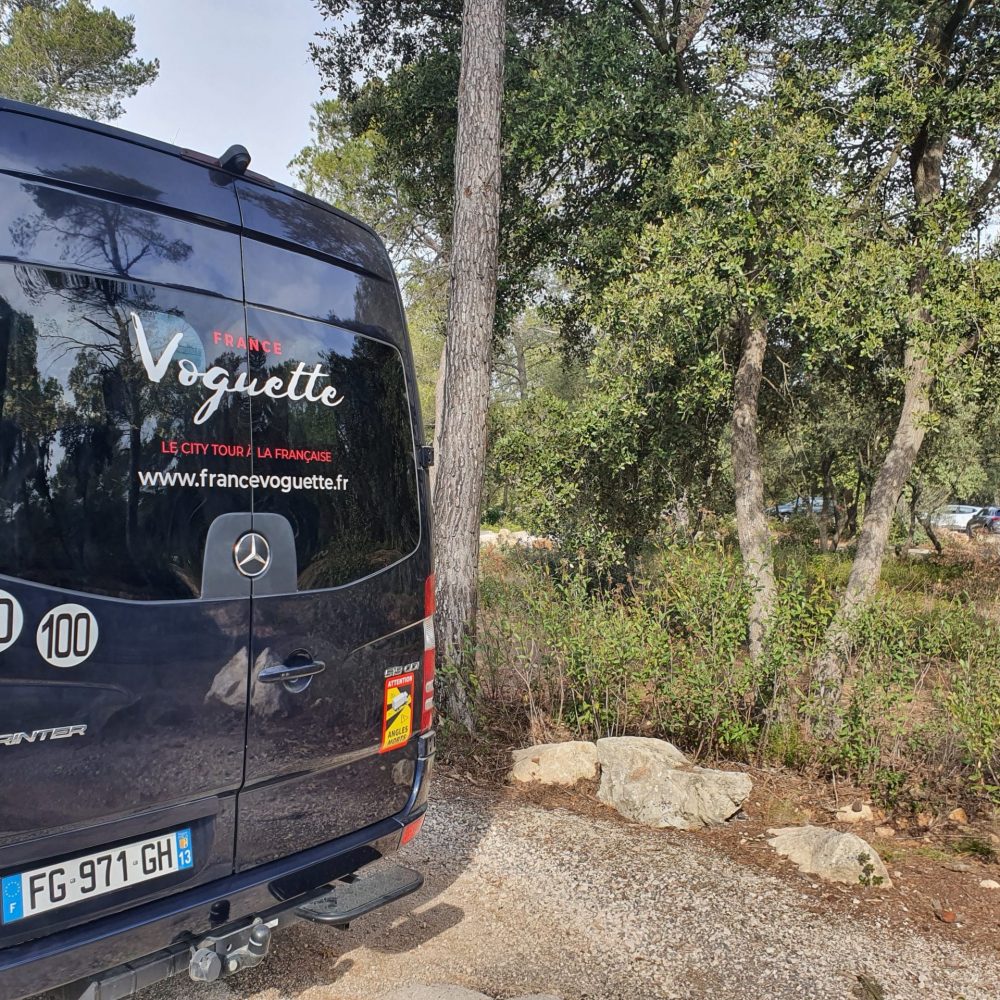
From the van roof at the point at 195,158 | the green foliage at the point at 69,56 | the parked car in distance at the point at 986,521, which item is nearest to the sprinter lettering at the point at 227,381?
the van roof at the point at 195,158

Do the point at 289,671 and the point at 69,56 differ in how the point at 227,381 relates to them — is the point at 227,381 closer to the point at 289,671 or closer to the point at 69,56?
the point at 289,671

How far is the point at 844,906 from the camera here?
4.07 m

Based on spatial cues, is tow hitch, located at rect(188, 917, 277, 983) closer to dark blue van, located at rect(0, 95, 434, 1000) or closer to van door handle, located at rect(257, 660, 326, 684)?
dark blue van, located at rect(0, 95, 434, 1000)

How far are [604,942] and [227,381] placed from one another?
2766 millimetres

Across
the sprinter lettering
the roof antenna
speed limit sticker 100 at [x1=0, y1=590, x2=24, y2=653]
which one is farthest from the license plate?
the roof antenna

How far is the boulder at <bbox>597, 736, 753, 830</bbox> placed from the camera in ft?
16.6

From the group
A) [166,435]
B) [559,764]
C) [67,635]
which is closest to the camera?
[67,635]

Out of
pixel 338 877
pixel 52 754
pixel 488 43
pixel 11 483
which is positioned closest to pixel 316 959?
pixel 338 877

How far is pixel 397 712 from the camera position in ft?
10.5

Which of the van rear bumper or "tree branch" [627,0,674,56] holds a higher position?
"tree branch" [627,0,674,56]

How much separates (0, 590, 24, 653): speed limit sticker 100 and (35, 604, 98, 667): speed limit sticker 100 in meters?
0.05

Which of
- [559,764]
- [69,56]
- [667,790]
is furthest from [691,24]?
[69,56]

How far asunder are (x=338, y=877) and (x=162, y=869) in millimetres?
670

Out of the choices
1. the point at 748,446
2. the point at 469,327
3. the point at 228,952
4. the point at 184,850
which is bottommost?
the point at 228,952
